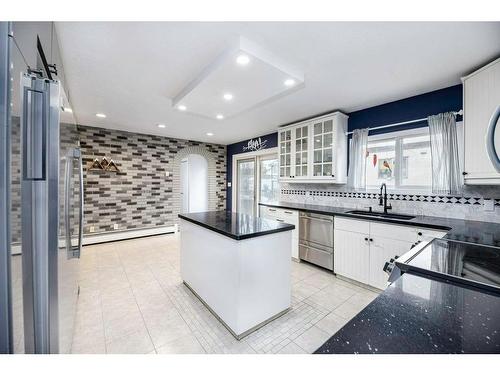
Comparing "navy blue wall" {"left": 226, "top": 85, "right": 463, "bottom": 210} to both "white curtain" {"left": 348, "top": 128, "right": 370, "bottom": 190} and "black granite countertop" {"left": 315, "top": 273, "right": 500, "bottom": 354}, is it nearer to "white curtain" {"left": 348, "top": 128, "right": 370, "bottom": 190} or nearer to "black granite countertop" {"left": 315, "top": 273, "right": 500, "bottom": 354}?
"white curtain" {"left": 348, "top": 128, "right": 370, "bottom": 190}

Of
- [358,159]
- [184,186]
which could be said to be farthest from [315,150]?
[184,186]

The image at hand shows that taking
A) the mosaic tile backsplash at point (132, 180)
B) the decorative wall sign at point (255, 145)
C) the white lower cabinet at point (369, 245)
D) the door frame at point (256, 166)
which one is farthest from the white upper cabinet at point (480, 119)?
the mosaic tile backsplash at point (132, 180)

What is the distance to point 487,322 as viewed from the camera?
0.60 meters

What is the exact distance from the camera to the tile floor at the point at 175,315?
166 cm

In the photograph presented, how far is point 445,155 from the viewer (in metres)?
2.31

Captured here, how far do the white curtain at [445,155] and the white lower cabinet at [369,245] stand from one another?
617mm

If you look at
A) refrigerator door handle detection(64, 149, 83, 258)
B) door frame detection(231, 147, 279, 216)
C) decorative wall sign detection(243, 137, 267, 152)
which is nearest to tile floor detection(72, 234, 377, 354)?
refrigerator door handle detection(64, 149, 83, 258)

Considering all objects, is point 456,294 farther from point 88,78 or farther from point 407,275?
point 88,78

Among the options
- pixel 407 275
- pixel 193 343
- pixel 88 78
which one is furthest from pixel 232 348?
pixel 88 78

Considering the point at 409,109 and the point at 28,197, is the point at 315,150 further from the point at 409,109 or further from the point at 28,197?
the point at 28,197

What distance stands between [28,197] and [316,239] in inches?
116

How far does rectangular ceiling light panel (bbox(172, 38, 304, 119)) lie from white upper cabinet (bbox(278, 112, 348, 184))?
1233 millimetres

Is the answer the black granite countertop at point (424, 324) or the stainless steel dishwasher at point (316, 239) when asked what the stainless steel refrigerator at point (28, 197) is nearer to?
the black granite countertop at point (424, 324)

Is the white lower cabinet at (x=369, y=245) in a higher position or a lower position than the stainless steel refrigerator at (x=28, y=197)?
lower
